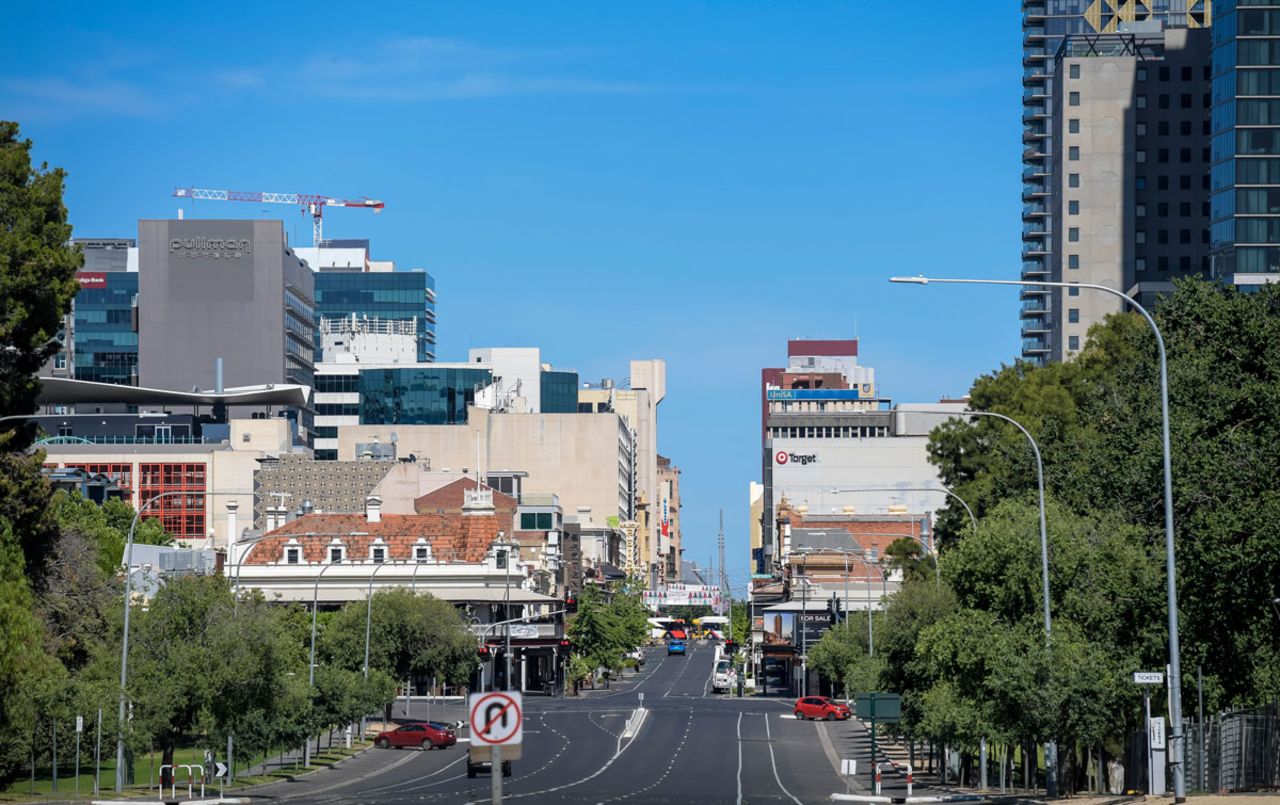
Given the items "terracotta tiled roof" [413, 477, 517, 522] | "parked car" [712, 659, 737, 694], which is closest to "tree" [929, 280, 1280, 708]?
"parked car" [712, 659, 737, 694]

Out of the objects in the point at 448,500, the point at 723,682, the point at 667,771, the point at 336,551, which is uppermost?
the point at 448,500

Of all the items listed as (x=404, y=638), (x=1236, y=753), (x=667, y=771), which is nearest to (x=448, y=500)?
(x=404, y=638)

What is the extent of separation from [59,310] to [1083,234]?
129 m

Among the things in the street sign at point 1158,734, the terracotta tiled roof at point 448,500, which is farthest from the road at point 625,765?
the terracotta tiled roof at point 448,500

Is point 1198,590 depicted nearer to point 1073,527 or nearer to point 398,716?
point 1073,527

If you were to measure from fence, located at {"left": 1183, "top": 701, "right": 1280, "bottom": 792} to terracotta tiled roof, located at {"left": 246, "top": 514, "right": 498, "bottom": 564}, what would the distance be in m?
95.5

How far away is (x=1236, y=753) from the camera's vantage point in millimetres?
44594

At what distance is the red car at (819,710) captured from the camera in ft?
360

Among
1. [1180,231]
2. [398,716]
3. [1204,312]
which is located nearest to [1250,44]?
[1180,231]

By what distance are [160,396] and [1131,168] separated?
90.4 m

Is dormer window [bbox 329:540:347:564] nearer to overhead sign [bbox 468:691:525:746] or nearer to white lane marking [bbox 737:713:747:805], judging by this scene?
white lane marking [bbox 737:713:747:805]

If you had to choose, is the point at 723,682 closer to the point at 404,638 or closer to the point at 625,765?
the point at 404,638

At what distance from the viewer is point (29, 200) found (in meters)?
65.1

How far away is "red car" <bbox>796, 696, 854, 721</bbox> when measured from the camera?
10975 cm
